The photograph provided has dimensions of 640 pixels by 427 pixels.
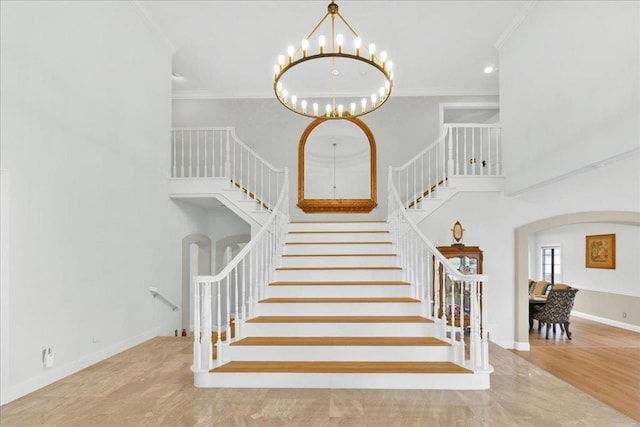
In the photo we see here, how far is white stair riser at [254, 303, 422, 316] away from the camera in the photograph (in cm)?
431

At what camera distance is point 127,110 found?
493 centimetres

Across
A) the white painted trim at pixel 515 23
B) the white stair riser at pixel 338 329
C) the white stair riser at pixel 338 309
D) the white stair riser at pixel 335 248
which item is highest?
the white painted trim at pixel 515 23

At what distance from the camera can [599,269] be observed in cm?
970

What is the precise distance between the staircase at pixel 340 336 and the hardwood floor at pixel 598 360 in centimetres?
224

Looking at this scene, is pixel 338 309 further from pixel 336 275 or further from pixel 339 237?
pixel 339 237

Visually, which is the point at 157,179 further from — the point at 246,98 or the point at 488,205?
the point at 488,205

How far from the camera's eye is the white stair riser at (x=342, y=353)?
362cm

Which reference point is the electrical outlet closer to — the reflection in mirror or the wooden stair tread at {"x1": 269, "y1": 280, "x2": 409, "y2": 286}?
the wooden stair tread at {"x1": 269, "y1": 280, "x2": 409, "y2": 286}

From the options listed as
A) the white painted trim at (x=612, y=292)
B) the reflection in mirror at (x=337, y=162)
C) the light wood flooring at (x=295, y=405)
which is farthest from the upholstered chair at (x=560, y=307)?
the light wood flooring at (x=295, y=405)

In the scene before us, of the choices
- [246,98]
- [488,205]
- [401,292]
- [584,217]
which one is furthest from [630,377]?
[246,98]

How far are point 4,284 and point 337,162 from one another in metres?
6.58

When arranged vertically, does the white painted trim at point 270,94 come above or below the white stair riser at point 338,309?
above

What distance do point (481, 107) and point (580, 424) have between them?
6.86m

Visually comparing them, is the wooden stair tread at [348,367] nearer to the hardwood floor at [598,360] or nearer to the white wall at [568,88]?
the hardwood floor at [598,360]
